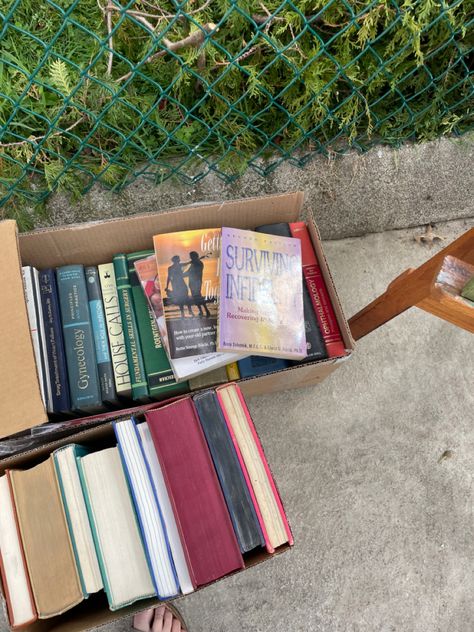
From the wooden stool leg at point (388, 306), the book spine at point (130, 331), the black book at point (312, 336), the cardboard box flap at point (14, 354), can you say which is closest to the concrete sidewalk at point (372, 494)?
the wooden stool leg at point (388, 306)

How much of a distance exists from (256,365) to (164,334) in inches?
10.8

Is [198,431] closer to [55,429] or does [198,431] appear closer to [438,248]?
[55,429]

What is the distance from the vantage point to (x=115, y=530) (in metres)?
1.02

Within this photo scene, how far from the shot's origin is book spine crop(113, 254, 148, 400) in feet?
4.20

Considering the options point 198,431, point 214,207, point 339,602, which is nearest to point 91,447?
point 198,431

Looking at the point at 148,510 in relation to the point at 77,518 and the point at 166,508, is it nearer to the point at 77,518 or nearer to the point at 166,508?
the point at 166,508

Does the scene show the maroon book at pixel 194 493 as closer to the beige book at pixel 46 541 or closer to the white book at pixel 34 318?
the beige book at pixel 46 541

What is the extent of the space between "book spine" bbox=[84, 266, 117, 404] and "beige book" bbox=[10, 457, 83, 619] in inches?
11.4

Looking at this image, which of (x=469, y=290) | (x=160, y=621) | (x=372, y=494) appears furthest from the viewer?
(x=372, y=494)

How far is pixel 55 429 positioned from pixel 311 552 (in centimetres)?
96

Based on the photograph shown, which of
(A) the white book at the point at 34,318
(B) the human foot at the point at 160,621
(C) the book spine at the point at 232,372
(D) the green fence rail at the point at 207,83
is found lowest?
(B) the human foot at the point at 160,621

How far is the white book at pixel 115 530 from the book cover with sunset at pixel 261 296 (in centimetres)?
40

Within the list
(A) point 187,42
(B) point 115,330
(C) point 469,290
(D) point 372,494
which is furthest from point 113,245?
(D) point 372,494

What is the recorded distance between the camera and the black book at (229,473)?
3.25 feet
